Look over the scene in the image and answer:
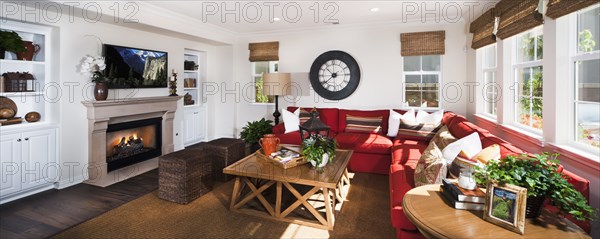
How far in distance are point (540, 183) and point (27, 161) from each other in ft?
14.8

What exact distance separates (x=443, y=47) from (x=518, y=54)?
1.51 meters

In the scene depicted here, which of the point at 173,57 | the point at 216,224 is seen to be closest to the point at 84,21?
the point at 173,57

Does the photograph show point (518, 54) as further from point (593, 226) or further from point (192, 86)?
point (192, 86)

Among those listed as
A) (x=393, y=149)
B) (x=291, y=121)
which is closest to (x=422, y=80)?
(x=393, y=149)

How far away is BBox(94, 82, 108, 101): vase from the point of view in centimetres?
387

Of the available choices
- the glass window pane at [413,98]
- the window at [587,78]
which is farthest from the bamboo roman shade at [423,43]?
the window at [587,78]

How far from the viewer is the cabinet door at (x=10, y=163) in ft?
10.2

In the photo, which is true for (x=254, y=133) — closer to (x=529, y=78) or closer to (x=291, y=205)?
(x=291, y=205)

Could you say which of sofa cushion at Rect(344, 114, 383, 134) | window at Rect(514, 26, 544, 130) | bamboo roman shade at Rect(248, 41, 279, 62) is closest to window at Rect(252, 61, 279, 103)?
bamboo roman shade at Rect(248, 41, 279, 62)

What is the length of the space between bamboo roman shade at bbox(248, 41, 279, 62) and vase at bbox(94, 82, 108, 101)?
2.81 m

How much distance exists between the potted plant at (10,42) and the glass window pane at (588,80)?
16.8ft

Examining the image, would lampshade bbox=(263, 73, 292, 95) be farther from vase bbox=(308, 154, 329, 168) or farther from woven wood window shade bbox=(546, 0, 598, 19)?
woven wood window shade bbox=(546, 0, 598, 19)

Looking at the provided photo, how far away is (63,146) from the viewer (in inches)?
143

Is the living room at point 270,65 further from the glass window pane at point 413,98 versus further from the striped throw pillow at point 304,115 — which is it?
the striped throw pillow at point 304,115
